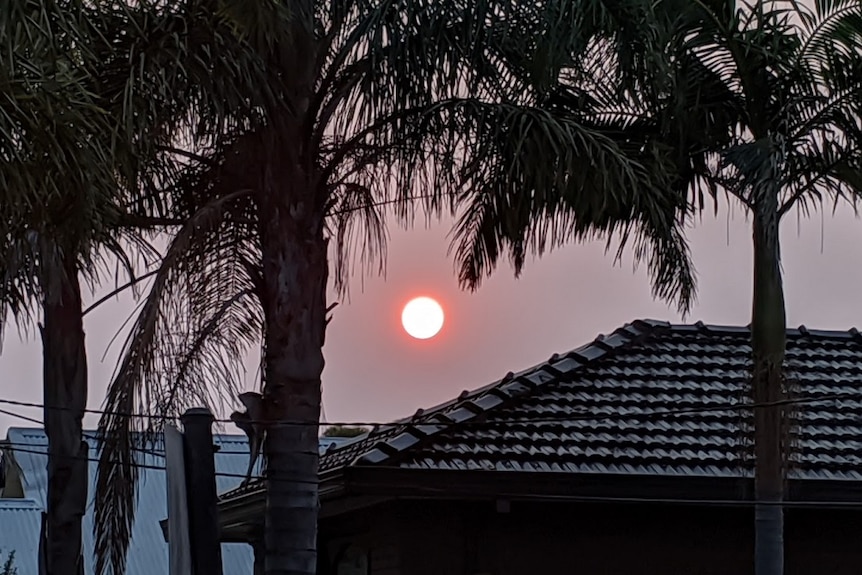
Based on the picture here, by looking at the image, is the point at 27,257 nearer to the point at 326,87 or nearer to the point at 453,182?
the point at 326,87

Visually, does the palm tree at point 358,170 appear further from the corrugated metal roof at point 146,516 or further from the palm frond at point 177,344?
the corrugated metal roof at point 146,516

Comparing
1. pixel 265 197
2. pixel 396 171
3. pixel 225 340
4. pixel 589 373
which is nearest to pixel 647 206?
pixel 396 171

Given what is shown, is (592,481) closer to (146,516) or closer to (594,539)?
(594,539)

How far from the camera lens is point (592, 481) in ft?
37.7

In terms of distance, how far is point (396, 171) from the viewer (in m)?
10.7

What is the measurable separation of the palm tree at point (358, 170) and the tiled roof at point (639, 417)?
57.6 inches

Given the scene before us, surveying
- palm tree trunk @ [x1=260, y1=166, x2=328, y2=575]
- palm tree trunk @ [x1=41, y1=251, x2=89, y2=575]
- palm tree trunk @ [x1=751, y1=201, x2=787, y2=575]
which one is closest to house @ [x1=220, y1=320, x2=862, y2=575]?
palm tree trunk @ [x1=751, y1=201, x2=787, y2=575]

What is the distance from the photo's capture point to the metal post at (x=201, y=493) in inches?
322

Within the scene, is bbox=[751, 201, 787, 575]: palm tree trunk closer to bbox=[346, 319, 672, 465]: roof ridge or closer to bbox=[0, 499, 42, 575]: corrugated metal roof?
bbox=[346, 319, 672, 465]: roof ridge

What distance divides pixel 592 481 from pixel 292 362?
288 cm

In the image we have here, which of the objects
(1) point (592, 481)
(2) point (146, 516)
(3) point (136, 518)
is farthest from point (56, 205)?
(2) point (146, 516)

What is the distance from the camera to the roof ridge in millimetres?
11711

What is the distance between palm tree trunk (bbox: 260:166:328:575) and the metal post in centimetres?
155

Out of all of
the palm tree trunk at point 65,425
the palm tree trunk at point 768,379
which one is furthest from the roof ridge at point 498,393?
the palm tree trunk at point 768,379
